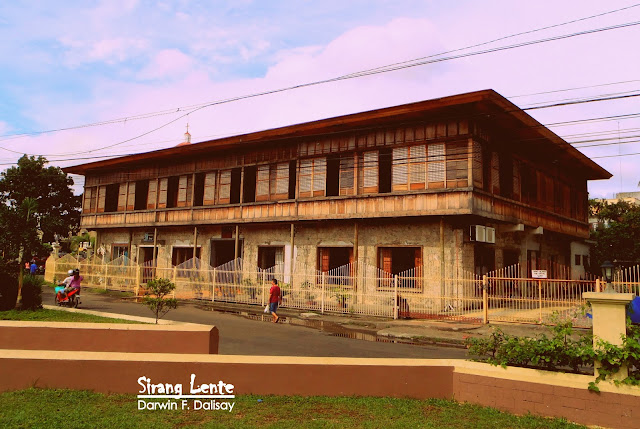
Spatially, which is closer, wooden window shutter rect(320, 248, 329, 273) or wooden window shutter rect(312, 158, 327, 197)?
A: wooden window shutter rect(312, 158, 327, 197)

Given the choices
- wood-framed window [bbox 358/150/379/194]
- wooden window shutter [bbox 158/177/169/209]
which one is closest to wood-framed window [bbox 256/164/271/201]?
wood-framed window [bbox 358/150/379/194]

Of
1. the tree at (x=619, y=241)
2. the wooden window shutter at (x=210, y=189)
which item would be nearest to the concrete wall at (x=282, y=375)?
the wooden window shutter at (x=210, y=189)

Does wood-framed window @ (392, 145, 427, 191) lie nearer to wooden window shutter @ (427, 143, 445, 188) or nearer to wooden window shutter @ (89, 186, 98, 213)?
wooden window shutter @ (427, 143, 445, 188)

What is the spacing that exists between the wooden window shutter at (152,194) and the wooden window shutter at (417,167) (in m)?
15.4

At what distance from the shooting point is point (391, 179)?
17.4 metres

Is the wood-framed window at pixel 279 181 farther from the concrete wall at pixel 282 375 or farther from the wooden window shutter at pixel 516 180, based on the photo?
the concrete wall at pixel 282 375

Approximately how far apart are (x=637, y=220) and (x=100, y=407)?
101 ft

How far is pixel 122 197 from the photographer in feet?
90.6

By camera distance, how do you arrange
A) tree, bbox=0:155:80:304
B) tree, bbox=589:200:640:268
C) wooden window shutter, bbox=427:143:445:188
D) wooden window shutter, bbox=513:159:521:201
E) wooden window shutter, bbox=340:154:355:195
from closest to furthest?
wooden window shutter, bbox=427:143:445:188, wooden window shutter, bbox=340:154:355:195, wooden window shutter, bbox=513:159:521:201, tree, bbox=589:200:640:268, tree, bbox=0:155:80:304

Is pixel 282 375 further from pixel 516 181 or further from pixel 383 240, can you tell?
pixel 516 181

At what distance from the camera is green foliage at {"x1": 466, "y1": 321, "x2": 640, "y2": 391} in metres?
4.95

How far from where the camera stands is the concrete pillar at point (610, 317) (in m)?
5.04

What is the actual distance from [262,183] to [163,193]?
7204mm

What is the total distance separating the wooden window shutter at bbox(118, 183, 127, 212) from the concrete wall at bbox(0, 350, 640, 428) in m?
23.0
